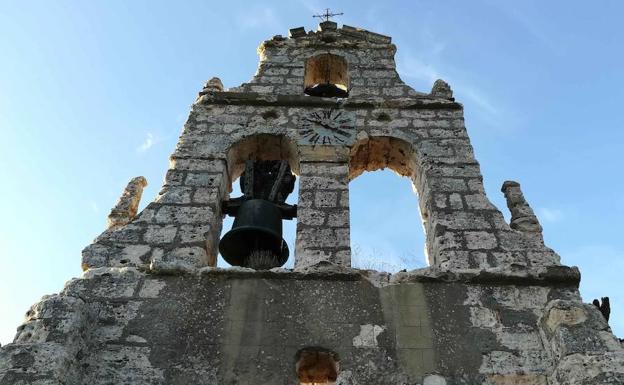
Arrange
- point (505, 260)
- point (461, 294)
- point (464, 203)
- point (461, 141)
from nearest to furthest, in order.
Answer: point (461, 294), point (505, 260), point (464, 203), point (461, 141)

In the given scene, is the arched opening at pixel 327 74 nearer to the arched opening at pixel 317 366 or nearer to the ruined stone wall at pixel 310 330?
the ruined stone wall at pixel 310 330

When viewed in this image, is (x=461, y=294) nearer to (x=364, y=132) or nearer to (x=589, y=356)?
(x=589, y=356)

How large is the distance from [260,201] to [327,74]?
317 centimetres

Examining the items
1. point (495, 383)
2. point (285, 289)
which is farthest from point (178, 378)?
point (495, 383)

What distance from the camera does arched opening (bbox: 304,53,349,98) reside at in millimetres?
7961

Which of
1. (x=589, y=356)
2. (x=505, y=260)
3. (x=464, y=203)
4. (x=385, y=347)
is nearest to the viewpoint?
(x=589, y=356)

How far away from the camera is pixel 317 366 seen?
4.21 m

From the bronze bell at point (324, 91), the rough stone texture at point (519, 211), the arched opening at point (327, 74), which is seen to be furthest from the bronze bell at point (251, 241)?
the arched opening at point (327, 74)

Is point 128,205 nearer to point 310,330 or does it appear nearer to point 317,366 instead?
point 310,330

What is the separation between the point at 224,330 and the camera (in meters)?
4.21

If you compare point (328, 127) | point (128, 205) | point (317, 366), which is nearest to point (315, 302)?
point (317, 366)

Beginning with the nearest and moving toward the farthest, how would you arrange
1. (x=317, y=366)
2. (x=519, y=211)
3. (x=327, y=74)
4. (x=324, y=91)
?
(x=317, y=366) < (x=519, y=211) < (x=324, y=91) < (x=327, y=74)

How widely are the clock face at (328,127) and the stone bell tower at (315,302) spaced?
0.27 ft

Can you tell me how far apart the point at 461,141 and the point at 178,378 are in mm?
3506
